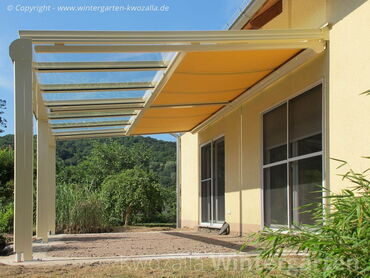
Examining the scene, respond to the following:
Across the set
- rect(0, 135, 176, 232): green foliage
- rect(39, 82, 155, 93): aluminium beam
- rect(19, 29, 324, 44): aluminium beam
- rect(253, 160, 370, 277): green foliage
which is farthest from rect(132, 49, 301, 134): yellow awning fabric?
rect(253, 160, 370, 277): green foliage

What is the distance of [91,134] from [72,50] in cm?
954

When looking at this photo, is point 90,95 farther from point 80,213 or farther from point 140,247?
point 80,213

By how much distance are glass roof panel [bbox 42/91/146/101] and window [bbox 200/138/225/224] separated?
4.14 meters

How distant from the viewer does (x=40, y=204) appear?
469 inches

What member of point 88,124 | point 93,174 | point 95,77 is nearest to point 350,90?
point 95,77

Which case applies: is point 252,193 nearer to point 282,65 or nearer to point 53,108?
point 282,65

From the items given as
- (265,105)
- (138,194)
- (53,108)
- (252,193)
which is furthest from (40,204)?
(138,194)

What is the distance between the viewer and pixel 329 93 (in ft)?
25.5

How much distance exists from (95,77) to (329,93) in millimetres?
4561

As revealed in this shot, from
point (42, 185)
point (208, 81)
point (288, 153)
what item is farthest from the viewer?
point (42, 185)

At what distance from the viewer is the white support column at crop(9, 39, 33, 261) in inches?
280

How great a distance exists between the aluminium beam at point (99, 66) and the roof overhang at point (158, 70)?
0.02 metres

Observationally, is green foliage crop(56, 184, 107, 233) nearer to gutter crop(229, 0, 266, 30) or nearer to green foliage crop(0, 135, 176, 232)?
green foliage crop(0, 135, 176, 232)

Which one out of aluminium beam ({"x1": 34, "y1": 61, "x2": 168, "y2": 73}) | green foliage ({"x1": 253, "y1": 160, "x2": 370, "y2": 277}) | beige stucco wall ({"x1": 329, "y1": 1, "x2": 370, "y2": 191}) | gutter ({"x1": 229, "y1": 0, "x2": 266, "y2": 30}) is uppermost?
gutter ({"x1": 229, "y1": 0, "x2": 266, "y2": 30})
